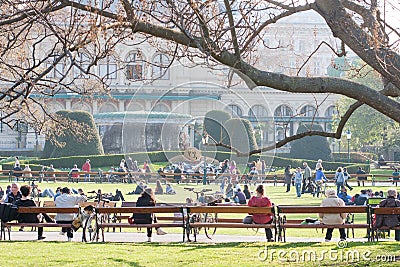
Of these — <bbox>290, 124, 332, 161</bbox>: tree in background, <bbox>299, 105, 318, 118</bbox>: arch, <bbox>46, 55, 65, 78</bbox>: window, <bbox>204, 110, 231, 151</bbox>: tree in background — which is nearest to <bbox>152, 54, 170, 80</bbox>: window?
<bbox>46, 55, 65, 78</bbox>: window

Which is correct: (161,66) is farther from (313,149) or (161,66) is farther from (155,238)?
(313,149)

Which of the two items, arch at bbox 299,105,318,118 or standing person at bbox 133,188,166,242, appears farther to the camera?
standing person at bbox 133,188,166,242

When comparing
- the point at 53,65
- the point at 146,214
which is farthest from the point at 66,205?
the point at 53,65

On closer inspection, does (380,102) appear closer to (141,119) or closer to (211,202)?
(211,202)

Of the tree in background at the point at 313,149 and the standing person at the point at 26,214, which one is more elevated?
the tree in background at the point at 313,149

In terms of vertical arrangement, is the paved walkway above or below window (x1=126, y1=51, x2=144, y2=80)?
below

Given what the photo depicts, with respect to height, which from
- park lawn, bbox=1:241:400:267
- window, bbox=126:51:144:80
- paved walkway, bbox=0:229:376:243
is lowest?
paved walkway, bbox=0:229:376:243

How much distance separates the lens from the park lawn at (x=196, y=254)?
9.88 metres

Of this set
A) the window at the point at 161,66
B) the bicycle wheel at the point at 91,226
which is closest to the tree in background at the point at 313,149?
the window at the point at 161,66

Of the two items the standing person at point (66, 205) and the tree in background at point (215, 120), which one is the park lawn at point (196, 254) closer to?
the standing person at point (66, 205)

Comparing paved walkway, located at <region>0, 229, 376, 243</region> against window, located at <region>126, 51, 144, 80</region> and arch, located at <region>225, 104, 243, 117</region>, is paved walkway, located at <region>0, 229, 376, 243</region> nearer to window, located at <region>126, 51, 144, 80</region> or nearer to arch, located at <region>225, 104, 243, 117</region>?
window, located at <region>126, 51, 144, 80</region>

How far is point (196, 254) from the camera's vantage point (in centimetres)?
1082

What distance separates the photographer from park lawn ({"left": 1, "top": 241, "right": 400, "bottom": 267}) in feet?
32.4

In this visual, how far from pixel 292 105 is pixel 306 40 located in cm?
636
